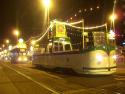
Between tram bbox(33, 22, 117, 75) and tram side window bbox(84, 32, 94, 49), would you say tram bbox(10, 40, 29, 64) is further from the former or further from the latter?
tram side window bbox(84, 32, 94, 49)

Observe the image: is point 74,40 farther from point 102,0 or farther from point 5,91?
point 102,0

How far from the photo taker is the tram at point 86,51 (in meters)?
22.7

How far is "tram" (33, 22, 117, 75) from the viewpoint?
22688mm

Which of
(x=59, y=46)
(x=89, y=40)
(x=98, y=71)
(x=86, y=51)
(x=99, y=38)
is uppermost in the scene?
(x=99, y=38)

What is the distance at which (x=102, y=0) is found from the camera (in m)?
91.6

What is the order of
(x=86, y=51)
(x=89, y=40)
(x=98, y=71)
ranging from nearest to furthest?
(x=98, y=71) < (x=86, y=51) < (x=89, y=40)

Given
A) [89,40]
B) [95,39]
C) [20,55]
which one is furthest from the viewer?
[20,55]

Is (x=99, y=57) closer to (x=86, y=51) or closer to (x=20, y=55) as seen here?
(x=86, y=51)

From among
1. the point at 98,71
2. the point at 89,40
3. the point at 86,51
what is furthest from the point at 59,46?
the point at 98,71

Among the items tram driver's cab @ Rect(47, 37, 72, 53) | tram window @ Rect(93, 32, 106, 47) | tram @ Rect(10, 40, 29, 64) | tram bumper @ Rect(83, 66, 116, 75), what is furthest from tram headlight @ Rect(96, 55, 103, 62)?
tram @ Rect(10, 40, 29, 64)

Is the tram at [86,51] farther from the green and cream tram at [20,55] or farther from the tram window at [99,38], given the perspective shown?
the green and cream tram at [20,55]

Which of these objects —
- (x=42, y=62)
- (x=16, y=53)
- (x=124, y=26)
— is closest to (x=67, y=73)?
(x=42, y=62)

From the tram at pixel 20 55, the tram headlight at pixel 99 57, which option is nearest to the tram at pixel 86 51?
the tram headlight at pixel 99 57

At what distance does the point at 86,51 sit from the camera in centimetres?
2302
